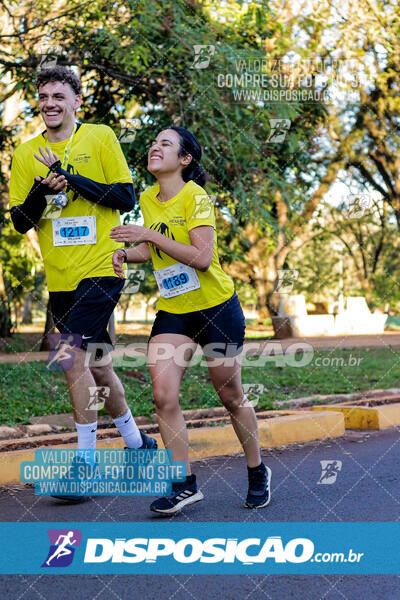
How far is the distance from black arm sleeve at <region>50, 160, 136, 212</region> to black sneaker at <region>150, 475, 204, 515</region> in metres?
1.60

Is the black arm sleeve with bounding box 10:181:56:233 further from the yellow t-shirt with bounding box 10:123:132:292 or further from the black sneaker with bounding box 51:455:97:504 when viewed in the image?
the black sneaker with bounding box 51:455:97:504

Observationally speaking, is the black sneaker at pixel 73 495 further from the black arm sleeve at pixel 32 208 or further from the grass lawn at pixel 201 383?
the grass lawn at pixel 201 383

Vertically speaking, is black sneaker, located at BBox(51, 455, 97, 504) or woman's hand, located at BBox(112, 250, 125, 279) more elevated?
woman's hand, located at BBox(112, 250, 125, 279)

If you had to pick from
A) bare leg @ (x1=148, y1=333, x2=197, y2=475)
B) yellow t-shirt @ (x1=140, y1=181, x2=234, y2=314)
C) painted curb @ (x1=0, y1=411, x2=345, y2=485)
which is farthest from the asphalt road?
yellow t-shirt @ (x1=140, y1=181, x2=234, y2=314)

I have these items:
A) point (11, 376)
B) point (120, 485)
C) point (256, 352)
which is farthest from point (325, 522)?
point (256, 352)

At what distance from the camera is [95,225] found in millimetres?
4629

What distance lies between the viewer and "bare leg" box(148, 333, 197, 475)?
157 inches

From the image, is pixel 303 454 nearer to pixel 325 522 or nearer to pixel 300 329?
pixel 325 522

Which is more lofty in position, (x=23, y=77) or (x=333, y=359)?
(x=23, y=77)

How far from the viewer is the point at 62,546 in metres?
3.57

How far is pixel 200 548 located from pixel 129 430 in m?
1.49

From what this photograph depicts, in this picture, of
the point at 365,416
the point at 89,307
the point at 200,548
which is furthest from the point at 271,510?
the point at 365,416

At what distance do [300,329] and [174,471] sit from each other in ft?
57.2

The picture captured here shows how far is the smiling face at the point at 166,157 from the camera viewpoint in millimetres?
4172
